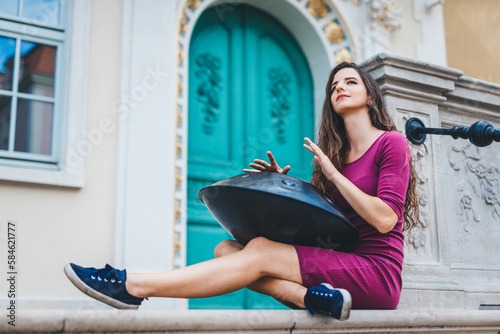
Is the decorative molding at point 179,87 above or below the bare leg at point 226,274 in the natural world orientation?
above

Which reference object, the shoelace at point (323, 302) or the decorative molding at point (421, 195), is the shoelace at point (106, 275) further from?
the decorative molding at point (421, 195)

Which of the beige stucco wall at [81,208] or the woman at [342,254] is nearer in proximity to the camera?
the woman at [342,254]

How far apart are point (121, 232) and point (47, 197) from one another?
1.70ft

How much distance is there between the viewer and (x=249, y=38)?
17.1 ft

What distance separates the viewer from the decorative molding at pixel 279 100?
5.18 metres

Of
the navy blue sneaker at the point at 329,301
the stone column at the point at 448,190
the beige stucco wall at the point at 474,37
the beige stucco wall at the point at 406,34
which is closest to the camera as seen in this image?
the navy blue sneaker at the point at 329,301

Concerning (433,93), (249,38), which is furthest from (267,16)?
(433,93)

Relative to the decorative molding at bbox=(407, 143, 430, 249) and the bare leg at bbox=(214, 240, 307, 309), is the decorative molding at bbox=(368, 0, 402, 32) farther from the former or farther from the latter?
the bare leg at bbox=(214, 240, 307, 309)

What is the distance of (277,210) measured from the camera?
194 cm

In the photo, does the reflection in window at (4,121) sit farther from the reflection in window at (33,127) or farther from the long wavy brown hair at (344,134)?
the long wavy brown hair at (344,134)

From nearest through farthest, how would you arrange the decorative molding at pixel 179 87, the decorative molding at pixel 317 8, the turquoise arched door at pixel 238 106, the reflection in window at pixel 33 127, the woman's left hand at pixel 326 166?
1. the woman's left hand at pixel 326 166
2. the reflection in window at pixel 33 127
3. the decorative molding at pixel 179 87
4. the turquoise arched door at pixel 238 106
5. the decorative molding at pixel 317 8

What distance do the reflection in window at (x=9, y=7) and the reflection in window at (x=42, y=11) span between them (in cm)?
5

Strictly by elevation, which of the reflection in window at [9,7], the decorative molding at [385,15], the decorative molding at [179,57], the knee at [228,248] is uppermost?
the decorative molding at [385,15]

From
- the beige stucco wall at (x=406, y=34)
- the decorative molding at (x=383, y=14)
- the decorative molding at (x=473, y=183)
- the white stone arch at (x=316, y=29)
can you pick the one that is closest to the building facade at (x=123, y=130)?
the white stone arch at (x=316, y=29)
